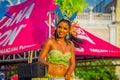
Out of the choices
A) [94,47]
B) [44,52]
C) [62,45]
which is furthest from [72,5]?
[44,52]

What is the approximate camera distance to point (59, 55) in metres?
5.96

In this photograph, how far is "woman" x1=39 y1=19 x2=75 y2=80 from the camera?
594 centimetres

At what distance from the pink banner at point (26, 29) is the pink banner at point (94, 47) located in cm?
180

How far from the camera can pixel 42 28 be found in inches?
727

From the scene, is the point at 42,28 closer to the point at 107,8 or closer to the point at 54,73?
the point at 54,73

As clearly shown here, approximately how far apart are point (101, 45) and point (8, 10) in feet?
15.4

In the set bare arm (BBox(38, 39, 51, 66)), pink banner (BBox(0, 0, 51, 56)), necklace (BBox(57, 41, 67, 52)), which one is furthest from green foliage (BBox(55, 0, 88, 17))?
bare arm (BBox(38, 39, 51, 66))

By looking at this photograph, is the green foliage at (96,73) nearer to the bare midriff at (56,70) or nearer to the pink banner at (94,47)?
the pink banner at (94,47)

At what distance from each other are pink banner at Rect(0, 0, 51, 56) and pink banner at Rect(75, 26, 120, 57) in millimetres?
1796

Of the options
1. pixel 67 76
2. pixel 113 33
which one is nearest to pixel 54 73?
pixel 67 76

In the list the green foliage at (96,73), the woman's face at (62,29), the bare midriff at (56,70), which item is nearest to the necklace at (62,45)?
the woman's face at (62,29)

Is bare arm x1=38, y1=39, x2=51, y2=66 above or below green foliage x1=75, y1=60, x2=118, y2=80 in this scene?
above

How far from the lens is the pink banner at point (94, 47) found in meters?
19.4

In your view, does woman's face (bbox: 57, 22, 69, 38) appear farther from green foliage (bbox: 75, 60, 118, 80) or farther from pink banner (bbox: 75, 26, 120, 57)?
green foliage (bbox: 75, 60, 118, 80)
